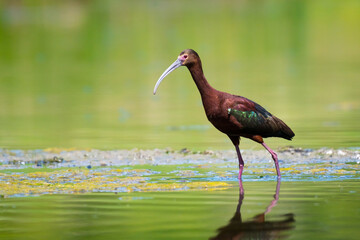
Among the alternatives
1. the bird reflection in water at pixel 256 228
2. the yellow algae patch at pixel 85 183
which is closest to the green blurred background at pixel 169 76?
the yellow algae patch at pixel 85 183

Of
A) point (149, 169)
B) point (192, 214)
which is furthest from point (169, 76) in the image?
point (192, 214)

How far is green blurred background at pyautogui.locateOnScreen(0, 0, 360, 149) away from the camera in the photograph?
49.4 feet

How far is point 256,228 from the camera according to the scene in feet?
23.5

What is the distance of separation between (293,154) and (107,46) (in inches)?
1014

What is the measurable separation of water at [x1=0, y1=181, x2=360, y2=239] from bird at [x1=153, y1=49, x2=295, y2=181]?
889mm

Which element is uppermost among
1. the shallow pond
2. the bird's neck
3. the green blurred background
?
the green blurred background

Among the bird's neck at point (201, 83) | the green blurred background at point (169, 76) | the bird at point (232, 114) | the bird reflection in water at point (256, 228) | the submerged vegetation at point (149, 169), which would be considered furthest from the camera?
the green blurred background at point (169, 76)

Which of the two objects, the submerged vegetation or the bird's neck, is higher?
the bird's neck

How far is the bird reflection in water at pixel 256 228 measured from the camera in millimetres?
6867

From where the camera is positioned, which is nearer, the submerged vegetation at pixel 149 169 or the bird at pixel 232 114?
the submerged vegetation at pixel 149 169

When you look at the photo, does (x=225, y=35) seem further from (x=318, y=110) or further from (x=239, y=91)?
(x=318, y=110)

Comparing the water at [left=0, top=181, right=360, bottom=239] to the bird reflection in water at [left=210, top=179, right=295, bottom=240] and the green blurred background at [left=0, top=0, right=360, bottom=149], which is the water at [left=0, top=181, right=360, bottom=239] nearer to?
the bird reflection in water at [left=210, top=179, right=295, bottom=240]

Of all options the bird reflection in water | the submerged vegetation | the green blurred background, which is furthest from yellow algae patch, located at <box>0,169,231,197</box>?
the green blurred background

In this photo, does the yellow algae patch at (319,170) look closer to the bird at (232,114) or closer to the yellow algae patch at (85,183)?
the bird at (232,114)
